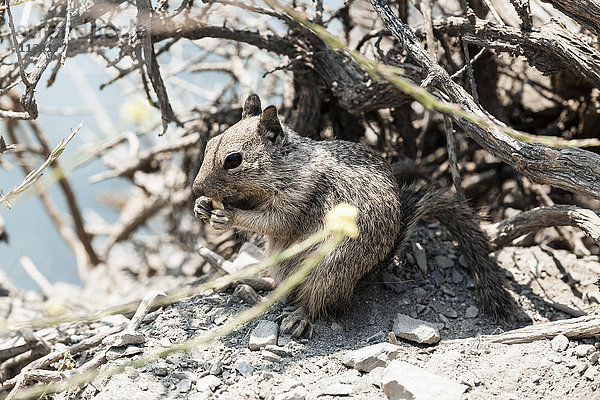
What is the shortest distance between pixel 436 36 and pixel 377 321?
5.42ft

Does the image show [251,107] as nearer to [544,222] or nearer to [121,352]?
[121,352]

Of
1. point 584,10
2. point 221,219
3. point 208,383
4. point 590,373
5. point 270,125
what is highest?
point 584,10

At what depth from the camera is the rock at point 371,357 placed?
2673 millimetres

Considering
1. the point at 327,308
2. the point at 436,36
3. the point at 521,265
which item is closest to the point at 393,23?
the point at 436,36

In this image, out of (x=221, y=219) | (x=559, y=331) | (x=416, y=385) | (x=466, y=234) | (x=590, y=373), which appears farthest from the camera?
(x=466, y=234)

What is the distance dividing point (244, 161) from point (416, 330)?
117 cm

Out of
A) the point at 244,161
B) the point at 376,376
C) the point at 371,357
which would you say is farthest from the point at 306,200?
the point at 376,376

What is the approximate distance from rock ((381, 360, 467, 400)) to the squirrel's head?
1.18 metres

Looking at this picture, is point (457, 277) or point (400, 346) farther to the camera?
point (457, 277)

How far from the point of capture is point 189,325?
3.08m

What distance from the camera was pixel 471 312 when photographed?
11.2 ft

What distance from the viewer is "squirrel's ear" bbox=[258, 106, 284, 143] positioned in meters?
3.15

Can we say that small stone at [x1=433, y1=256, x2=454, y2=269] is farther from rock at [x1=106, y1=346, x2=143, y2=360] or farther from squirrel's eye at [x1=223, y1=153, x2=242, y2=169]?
rock at [x1=106, y1=346, x2=143, y2=360]

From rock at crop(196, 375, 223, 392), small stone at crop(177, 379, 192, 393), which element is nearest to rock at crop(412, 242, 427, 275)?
rock at crop(196, 375, 223, 392)
